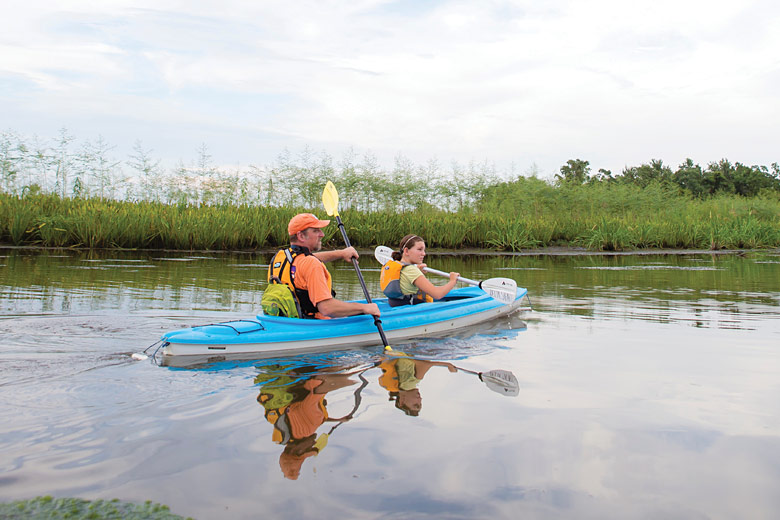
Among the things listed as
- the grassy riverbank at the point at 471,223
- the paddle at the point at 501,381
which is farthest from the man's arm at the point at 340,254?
the grassy riverbank at the point at 471,223

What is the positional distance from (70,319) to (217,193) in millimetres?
10512

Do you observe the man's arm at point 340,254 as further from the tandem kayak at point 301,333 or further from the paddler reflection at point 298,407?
the paddler reflection at point 298,407

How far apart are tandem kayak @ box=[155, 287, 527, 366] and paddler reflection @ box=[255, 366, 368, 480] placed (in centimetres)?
37

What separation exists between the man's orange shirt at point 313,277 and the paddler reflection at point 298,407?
2.37ft

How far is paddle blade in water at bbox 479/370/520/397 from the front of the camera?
3.72 meters

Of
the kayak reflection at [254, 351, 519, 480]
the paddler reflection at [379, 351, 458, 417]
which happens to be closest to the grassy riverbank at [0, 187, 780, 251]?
the paddler reflection at [379, 351, 458, 417]

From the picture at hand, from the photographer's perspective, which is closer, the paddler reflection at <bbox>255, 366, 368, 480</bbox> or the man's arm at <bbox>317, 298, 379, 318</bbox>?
the paddler reflection at <bbox>255, 366, 368, 480</bbox>

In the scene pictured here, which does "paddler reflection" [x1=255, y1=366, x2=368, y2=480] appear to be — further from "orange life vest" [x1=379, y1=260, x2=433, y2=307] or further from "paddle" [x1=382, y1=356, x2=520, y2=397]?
"orange life vest" [x1=379, y1=260, x2=433, y2=307]

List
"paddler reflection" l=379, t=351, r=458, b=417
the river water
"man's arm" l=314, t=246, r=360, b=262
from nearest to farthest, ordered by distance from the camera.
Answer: the river water
"paddler reflection" l=379, t=351, r=458, b=417
"man's arm" l=314, t=246, r=360, b=262

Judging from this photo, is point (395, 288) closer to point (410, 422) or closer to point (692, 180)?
point (410, 422)

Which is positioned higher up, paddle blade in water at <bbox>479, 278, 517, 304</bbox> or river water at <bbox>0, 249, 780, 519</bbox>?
paddle blade in water at <bbox>479, 278, 517, 304</bbox>

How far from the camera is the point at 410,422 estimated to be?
309cm

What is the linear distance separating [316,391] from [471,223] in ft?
41.7

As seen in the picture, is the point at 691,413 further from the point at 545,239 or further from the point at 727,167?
the point at 727,167
